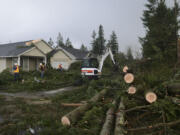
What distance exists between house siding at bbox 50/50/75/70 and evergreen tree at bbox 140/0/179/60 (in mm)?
13021

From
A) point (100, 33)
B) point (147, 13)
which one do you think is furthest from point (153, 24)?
point (100, 33)

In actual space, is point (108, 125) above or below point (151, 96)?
below

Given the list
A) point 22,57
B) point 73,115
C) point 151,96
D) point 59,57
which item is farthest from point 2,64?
point 151,96

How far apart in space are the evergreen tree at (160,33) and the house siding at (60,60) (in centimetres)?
1302

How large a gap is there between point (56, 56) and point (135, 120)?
20632 millimetres

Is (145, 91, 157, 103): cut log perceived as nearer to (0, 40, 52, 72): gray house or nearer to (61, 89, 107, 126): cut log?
(61, 89, 107, 126): cut log

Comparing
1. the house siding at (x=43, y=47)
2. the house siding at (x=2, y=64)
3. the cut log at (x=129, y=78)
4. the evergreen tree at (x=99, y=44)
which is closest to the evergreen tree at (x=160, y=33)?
the cut log at (x=129, y=78)

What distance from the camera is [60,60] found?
76.8 feet

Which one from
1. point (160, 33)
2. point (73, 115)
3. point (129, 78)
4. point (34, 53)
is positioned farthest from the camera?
point (34, 53)

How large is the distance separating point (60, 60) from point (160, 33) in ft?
52.1

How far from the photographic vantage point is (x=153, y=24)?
1738cm

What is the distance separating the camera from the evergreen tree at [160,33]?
590 inches

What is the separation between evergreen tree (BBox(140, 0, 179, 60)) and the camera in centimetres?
1498

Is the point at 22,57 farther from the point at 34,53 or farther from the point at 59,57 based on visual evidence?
the point at 59,57
